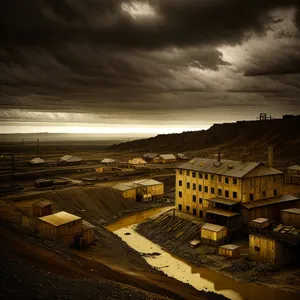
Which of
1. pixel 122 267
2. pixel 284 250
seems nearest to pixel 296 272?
pixel 284 250

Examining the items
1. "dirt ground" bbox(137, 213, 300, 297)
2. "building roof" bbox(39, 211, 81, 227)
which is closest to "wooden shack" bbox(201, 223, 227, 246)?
"dirt ground" bbox(137, 213, 300, 297)

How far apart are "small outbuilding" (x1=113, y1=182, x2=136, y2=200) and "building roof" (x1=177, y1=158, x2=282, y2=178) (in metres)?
15.9

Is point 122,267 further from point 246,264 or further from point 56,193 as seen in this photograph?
point 56,193

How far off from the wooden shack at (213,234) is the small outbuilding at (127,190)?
25317 millimetres

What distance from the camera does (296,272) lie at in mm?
34344

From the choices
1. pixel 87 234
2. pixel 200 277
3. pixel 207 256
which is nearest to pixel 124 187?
pixel 87 234

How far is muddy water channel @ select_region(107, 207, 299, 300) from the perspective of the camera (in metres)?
30.8

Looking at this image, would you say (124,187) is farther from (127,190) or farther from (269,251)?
(269,251)

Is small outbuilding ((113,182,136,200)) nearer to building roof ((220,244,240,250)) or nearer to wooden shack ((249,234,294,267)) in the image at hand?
building roof ((220,244,240,250))

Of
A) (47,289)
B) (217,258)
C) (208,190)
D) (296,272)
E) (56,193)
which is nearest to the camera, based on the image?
(47,289)

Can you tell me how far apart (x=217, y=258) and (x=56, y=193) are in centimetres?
3174

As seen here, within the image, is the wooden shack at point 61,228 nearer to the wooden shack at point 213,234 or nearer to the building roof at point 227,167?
the wooden shack at point 213,234

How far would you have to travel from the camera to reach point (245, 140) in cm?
15788

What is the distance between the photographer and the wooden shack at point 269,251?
35375 mm
